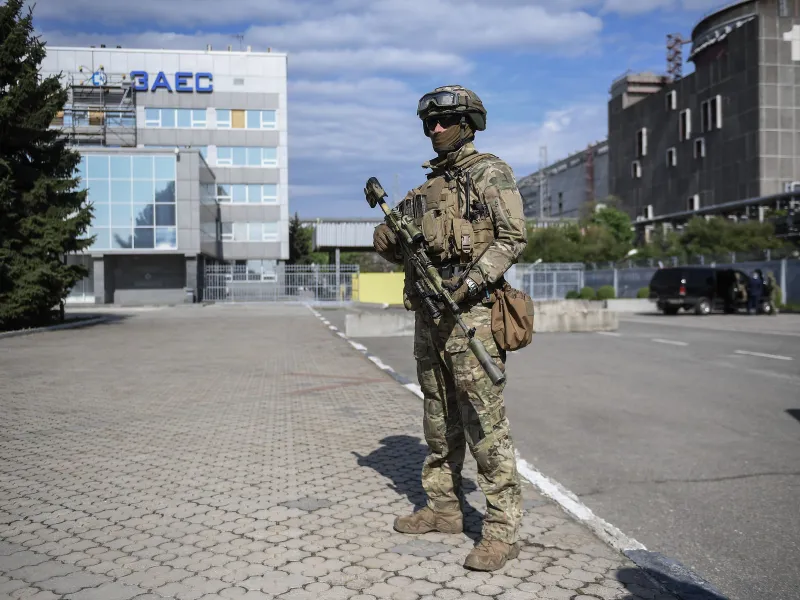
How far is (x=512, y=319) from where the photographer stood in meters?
3.58

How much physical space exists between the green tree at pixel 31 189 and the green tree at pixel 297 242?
50142 millimetres

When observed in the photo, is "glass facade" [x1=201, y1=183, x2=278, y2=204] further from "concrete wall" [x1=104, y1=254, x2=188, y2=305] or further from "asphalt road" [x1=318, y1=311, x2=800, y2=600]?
"asphalt road" [x1=318, y1=311, x2=800, y2=600]

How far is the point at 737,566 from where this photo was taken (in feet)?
12.5

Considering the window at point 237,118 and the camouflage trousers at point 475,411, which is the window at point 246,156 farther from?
the camouflage trousers at point 475,411

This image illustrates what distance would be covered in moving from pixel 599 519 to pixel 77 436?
14.7ft

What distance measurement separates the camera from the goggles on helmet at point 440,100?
3709mm

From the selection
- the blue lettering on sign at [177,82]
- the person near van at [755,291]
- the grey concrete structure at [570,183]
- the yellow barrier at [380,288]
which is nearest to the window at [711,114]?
the grey concrete structure at [570,183]

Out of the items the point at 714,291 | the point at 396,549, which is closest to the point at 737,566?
the point at 396,549

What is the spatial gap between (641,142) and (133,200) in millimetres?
47538

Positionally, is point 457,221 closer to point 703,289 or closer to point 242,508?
point 242,508

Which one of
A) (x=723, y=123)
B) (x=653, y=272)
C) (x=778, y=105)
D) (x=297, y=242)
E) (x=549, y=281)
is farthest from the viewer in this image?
(x=297, y=242)

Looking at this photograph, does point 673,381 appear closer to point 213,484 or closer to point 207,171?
point 213,484

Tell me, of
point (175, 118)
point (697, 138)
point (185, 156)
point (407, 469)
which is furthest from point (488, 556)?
point (697, 138)

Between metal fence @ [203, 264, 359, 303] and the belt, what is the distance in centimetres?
4781
